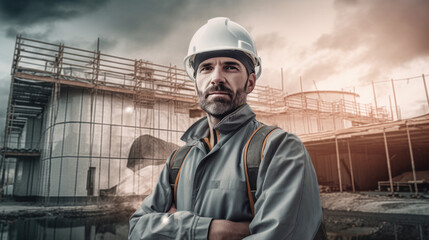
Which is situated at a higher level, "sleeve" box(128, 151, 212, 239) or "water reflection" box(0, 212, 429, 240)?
"sleeve" box(128, 151, 212, 239)

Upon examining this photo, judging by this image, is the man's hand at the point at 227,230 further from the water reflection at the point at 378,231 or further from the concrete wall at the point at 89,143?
the concrete wall at the point at 89,143

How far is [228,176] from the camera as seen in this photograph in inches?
58.6

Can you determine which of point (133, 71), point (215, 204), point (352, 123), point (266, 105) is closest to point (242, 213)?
point (215, 204)

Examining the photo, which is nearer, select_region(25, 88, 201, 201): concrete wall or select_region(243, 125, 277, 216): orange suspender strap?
select_region(243, 125, 277, 216): orange suspender strap

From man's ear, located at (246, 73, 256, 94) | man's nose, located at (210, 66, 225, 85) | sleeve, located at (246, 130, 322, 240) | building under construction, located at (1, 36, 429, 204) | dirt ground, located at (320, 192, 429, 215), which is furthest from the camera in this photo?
building under construction, located at (1, 36, 429, 204)

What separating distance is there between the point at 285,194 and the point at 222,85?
72cm

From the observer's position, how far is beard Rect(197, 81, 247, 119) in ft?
5.61

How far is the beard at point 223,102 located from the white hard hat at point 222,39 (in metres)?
0.25

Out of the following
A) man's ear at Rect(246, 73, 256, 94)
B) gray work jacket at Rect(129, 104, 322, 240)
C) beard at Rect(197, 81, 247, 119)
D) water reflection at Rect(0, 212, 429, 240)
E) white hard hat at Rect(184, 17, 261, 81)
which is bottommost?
water reflection at Rect(0, 212, 429, 240)

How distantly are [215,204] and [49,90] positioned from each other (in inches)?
915

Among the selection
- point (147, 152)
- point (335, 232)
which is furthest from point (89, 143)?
point (335, 232)

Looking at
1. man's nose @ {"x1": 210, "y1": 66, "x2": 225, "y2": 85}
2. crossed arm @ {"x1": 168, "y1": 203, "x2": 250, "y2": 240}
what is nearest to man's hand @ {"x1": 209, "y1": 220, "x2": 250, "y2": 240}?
crossed arm @ {"x1": 168, "y1": 203, "x2": 250, "y2": 240}

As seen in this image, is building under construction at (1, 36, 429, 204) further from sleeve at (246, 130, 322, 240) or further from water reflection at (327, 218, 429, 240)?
sleeve at (246, 130, 322, 240)

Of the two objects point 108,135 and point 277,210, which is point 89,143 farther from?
point 277,210
